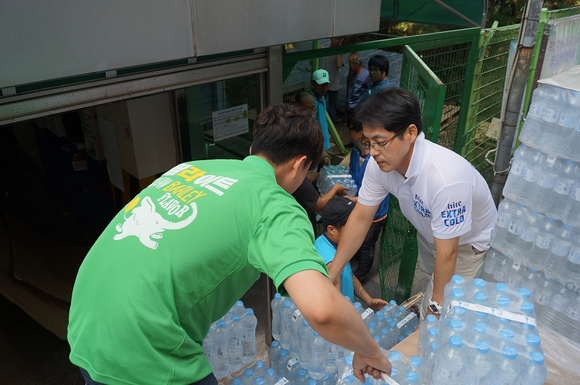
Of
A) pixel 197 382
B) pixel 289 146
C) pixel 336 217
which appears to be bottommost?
pixel 336 217

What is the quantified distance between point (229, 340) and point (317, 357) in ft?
2.07

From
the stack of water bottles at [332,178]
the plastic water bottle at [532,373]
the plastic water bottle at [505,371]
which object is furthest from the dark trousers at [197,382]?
the stack of water bottles at [332,178]

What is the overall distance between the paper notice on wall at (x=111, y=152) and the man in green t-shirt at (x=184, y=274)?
9.67 feet

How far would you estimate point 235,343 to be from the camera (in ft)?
10.6

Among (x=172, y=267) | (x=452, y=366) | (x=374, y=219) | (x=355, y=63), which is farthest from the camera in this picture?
(x=355, y=63)

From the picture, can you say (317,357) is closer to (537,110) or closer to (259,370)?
(259,370)

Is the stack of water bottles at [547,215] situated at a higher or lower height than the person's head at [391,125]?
lower

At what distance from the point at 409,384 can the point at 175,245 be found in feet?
4.01

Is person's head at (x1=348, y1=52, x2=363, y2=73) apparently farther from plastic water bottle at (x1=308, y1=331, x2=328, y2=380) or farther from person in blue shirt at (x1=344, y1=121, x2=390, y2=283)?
plastic water bottle at (x1=308, y1=331, x2=328, y2=380)

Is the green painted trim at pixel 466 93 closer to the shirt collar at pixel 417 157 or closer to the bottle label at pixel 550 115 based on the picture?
the bottle label at pixel 550 115

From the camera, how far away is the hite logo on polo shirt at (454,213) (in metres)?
2.43

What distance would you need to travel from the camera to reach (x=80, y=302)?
1602 mm

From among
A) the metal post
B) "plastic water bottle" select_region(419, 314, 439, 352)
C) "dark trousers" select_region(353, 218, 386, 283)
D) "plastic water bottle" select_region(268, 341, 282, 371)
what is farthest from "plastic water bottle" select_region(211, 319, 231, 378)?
the metal post

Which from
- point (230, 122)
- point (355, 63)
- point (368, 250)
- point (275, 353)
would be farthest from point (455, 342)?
point (355, 63)
